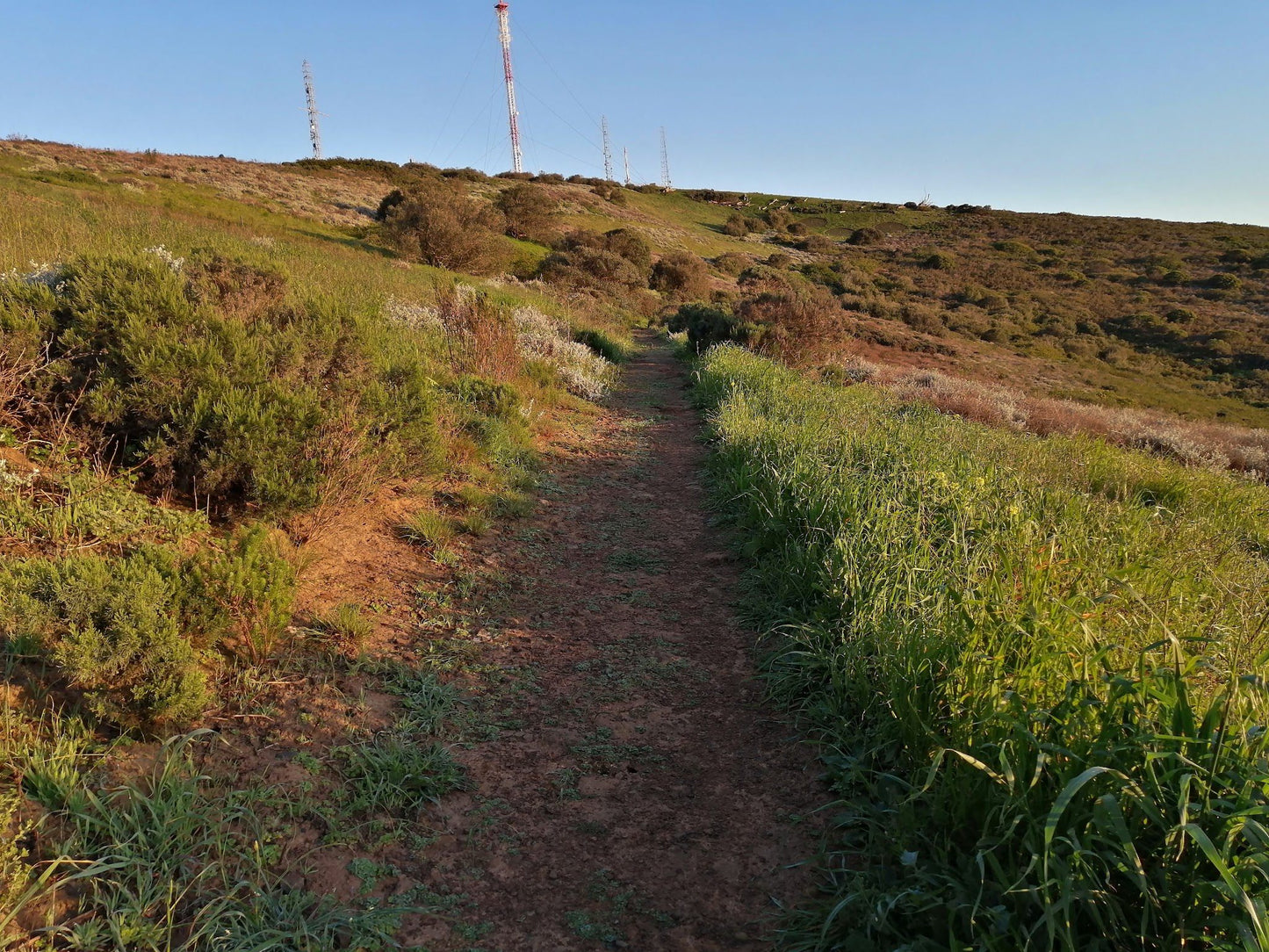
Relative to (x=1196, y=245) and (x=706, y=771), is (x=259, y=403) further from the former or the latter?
(x=1196, y=245)

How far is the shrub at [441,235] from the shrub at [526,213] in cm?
1133

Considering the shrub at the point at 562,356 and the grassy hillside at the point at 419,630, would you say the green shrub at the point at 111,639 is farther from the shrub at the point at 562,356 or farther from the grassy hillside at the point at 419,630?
the shrub at the point at 562,356

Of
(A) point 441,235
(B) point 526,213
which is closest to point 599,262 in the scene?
(A) point 441,235

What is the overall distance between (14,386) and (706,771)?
424 centimetres

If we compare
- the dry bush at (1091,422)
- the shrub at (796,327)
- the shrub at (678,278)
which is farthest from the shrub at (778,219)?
the shrub at (796,327)

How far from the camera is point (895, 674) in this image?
8.47 feet

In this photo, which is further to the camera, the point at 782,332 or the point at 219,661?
the point at 782,332

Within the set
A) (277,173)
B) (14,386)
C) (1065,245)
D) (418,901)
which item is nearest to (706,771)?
(418,901)

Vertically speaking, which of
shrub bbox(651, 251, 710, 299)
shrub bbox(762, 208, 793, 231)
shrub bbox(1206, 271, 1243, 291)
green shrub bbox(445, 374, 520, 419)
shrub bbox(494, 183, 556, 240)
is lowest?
green shrub bbox(445, 374, 520, 419)

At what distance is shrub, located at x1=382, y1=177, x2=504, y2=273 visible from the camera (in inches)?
955

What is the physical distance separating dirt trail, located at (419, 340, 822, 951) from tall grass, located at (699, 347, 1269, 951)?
246 mm

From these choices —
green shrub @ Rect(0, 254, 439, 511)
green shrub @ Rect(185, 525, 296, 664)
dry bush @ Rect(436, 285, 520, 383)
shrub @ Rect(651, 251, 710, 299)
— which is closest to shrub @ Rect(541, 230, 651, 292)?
shrub @ Rect(651, 251, 710, 299)

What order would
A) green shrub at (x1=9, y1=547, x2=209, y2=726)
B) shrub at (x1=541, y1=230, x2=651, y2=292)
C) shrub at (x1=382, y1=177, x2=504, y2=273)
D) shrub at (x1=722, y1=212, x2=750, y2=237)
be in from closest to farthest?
green shrub at (x1=9, y1=547, x2=209, y2=726)
shrub at (x1=382, y1=177, x2=504, y2=273)
shrub at (x1=541, y1=230, x2=651, y2=292)
shrub at (x1=722, y1=212, x2=750, y2=237)

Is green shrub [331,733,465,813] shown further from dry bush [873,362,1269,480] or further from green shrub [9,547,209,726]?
dry bush [873,362,1269,480]
